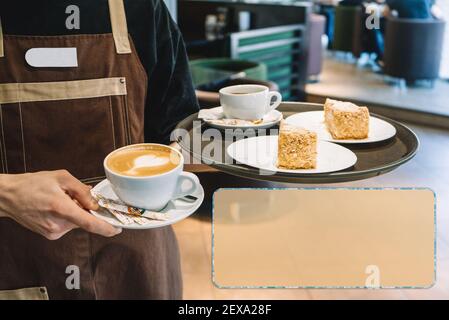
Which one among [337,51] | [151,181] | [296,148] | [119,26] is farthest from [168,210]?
[337,51]

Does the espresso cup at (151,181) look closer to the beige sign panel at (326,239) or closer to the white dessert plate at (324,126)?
the beige sign panel at (326,239)

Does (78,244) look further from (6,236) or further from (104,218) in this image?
(104,218)

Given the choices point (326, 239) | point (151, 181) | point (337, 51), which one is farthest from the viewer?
point (337, 51)

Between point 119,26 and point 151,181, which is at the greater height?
point 119,26

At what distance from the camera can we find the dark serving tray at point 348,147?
513 millimetres

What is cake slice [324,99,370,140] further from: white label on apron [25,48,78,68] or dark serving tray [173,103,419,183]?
white label on apron [25,48,78,68]

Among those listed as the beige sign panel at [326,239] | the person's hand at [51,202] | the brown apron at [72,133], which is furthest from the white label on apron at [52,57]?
the beige sign panel at [326,239]

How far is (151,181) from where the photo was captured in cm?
48

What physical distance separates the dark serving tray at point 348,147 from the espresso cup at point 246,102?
3 cm

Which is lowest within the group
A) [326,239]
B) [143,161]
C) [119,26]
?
[326,239]

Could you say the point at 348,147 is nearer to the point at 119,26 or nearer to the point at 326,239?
the point at 326,239

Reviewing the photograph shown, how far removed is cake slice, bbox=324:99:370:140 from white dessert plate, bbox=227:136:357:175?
29 millimetres

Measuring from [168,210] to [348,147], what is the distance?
23 cm

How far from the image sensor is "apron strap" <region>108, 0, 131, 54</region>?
0.67 meters
